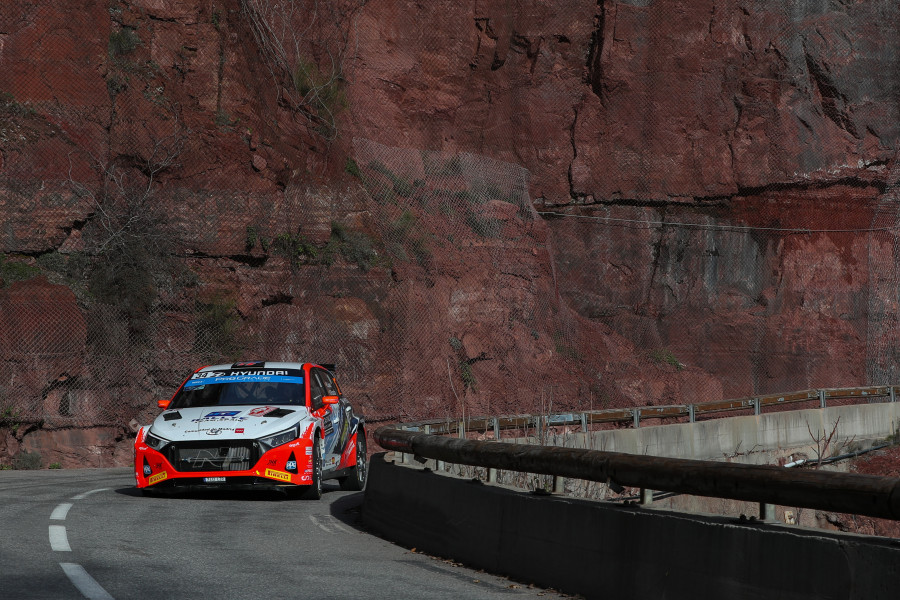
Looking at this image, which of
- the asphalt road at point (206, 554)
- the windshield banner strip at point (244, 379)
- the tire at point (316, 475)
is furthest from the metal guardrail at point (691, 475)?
the windshield banner strip at point (244, 379)

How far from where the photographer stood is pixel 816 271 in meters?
33.1

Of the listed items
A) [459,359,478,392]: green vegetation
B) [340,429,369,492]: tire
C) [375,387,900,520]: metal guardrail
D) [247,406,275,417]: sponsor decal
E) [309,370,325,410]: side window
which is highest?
[459,359,478,392]: green vegetation

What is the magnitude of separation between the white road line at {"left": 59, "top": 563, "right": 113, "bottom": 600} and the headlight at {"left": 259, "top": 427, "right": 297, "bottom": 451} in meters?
4.74

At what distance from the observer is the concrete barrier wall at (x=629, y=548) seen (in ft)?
17.0

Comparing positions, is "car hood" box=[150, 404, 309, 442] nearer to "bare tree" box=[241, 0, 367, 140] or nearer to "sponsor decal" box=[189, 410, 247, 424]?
"sponsor decal" box=[189, 410, 247, 424]

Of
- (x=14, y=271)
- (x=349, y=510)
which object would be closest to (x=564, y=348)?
(x=14, y=271)

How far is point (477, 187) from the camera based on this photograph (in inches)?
1120

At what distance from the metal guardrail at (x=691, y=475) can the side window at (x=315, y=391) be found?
2.72 metres

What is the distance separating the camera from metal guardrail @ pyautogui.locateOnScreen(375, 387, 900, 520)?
521 centimetres

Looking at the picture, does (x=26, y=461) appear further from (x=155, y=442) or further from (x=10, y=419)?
(x=155, y=442)

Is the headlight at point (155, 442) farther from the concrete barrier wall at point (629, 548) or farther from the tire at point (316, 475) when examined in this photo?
the concrete barrier wall at point (629, 548)

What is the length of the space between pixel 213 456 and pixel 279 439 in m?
0.73

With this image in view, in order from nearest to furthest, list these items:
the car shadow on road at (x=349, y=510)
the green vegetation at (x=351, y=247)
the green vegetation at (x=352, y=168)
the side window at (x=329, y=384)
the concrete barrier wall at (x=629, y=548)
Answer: the concrete barrier wall at (x=629, y=548), the car shadow on road at (x=349, y=510), the side window at (x=329, y=384), the green vegetation at (x=351, y=247), the green vegetation at (x=352, y=168)

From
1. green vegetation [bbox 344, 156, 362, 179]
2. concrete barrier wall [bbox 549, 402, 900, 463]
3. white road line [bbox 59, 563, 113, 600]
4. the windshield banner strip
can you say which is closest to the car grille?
the windshield banner strip
